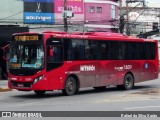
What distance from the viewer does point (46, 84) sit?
18.8m

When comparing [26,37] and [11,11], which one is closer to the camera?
Answer: [26,37]

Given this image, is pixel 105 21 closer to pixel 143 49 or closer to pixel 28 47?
pixel 143 49

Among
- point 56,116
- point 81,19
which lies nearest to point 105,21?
point 81,19

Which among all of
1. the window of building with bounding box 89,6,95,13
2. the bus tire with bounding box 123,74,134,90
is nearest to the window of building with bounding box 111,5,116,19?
the window of building with bounding box 89,6,95,13

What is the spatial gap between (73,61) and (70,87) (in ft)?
3.98

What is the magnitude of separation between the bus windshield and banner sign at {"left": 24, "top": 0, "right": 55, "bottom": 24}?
28.0m

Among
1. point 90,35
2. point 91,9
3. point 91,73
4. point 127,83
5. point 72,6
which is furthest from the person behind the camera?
point 91,9

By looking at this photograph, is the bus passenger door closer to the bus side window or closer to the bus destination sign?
the bus side window

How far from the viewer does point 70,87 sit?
20.1 meters

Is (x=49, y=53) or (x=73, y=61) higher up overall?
(x=49, y=53)

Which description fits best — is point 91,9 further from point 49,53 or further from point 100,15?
point 49,53

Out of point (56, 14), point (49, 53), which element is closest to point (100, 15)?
point (56, 14)

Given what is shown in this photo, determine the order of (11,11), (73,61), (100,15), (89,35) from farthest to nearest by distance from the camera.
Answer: (100,15) → (11,11) → (89,35) → (73,61)

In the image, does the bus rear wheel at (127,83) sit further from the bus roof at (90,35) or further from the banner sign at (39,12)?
the banner sign at (39,12)
